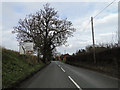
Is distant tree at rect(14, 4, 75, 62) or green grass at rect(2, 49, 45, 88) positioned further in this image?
distant tree at rect(14, 4, 75, 62)

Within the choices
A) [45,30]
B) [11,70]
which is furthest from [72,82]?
[45,30]

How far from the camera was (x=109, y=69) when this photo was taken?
1408 cm

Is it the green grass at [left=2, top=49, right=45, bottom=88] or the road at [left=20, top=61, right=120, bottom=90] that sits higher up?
the green grass at [left=2, top=49, right=45, bottom=88]

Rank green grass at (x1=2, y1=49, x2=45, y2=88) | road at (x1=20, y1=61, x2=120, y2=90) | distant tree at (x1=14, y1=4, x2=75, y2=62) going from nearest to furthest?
road at (x1=20, y1=61, x2=120, y2=90)
green grass at (x1=2, y1=49, x2=45, y2=88)
distant tree at (x1=14, y1=4, x2=75, y2=62)

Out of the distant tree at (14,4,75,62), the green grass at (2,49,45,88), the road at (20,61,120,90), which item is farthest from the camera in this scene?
the distant tree at (14,4,75,62)

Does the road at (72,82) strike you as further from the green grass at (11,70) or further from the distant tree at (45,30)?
the distant tree at (45,30)

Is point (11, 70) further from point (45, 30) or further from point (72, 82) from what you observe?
point (45, 30)

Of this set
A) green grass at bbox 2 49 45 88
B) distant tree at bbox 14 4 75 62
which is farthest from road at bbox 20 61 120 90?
distant tree at bbox 14 4 75 62

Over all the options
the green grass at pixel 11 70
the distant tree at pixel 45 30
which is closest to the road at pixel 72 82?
the green grass at pixel 11 70

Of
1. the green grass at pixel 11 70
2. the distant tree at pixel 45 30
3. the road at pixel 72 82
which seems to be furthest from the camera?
the distant tree at pixel 45 30

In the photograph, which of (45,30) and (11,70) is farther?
(45,30)

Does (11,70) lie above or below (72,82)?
above

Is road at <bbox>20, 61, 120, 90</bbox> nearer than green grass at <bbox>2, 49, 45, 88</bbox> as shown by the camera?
Yes

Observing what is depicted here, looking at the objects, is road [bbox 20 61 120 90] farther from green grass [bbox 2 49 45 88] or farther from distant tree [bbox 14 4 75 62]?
distant tree [bbox 14 4 75 62]
